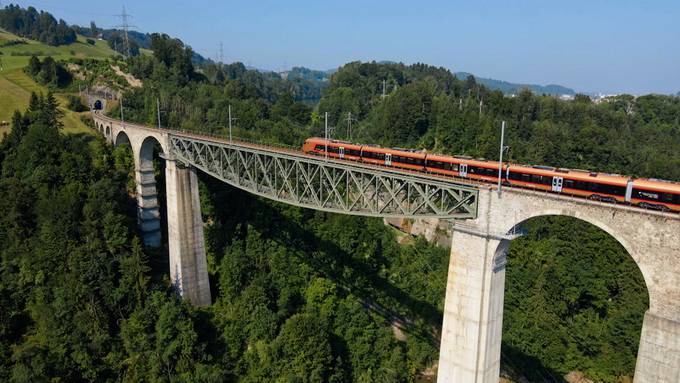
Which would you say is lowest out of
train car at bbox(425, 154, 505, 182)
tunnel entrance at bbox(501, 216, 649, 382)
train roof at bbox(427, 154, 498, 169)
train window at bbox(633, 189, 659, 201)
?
tunnel entrance at bbox(501, 216, 649, 382)

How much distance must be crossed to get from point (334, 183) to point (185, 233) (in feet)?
71.9

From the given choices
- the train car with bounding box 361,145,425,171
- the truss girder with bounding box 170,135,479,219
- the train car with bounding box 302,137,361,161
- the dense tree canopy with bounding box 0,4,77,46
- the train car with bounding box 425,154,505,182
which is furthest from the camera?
the dense tree canopy with bounding box 0,4,77,46

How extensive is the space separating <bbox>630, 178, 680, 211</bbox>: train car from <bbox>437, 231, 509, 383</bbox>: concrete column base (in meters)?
9.70

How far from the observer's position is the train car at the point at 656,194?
98.3 ft

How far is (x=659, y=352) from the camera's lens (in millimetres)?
24297

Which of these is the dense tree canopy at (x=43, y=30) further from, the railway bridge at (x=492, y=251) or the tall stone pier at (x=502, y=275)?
the tall stone pier at (x=502, y=275)

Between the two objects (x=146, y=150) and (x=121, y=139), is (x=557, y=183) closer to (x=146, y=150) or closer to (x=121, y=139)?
(x=146, y=150)

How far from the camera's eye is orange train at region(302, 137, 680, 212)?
3050cm

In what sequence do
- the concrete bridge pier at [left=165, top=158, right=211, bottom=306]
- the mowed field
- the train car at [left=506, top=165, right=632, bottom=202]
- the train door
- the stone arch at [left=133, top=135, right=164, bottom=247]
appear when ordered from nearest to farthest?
1. the train car at [left=506, top=165, right=632, bottom=202]
2. the train door
3. the concrete bridge pier at [left=165, top=158, right=211, bottom=306]
4. the stone arch at [left=133, top=135, right=164, bottom=247]
5. the mowed field

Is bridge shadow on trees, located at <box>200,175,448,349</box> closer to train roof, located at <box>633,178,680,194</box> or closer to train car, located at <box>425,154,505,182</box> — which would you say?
train car, located at <box>425,154,505,182</box>

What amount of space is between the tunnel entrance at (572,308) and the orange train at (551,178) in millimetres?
23328

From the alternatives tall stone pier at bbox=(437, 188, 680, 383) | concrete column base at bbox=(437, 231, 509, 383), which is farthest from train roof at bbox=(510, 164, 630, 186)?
concrete column base at bbox=(437, 231, 509, 383)

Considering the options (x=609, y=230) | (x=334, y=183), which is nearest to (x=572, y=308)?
(x=609, y=230)

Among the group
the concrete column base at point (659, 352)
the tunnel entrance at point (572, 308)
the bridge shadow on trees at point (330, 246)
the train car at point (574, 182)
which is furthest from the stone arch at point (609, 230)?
the bridge shadow on trees at point (330, 246)
